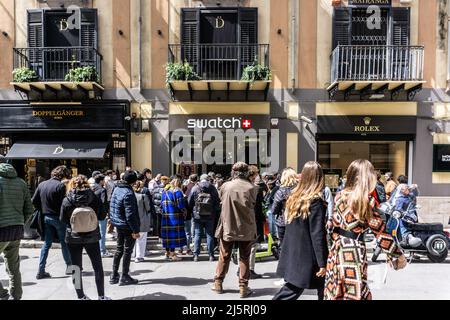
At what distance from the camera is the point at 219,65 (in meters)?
11.8

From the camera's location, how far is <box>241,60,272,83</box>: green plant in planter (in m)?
11.1

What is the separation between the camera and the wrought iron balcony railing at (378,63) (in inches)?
445

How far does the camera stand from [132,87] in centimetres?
1196

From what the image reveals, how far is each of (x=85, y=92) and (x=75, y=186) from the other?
25.0 ft

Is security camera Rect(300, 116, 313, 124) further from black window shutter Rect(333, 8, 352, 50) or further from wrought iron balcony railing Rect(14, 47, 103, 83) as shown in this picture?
wrought iron balcony railing Rect(14, 47, 103, 83)

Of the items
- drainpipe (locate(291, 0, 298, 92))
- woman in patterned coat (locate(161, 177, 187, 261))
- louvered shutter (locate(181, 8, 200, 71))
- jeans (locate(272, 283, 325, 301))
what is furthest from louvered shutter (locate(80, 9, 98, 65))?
jeans (locate(272, 283, 325, 301))

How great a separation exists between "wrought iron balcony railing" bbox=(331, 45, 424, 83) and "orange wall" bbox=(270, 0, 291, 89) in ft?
5.17

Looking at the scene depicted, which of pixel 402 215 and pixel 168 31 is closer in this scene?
pixel 402 215

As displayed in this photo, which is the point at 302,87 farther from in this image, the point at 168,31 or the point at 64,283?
the point at 64,283

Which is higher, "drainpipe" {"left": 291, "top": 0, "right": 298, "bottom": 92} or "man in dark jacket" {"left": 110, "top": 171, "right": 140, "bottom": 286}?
"drainpipe" {"left": 291, "top": 0, "right": 298, "bottom": 92}

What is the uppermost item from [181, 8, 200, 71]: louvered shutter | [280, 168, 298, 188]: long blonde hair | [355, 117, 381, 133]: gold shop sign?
[181, 8, 200, 71]: louvered shutter

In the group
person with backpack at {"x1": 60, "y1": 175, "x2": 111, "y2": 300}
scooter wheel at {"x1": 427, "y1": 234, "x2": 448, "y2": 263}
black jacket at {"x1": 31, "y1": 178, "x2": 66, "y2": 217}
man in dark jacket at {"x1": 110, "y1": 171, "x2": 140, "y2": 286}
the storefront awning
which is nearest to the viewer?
person with backpack at {"x1": 60, "y1": 175, "x2": 111, "y2": 300}
